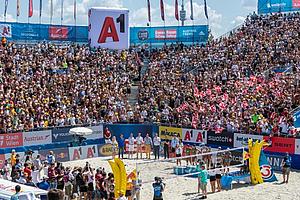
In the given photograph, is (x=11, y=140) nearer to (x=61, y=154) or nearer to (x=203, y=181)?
(x=61, y=154)

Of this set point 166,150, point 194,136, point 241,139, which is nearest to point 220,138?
point 241,139

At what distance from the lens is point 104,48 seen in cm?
4247

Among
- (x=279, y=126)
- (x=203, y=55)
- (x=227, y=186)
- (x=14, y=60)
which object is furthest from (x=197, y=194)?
(x=203, y=55)

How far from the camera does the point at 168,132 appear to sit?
30.3m

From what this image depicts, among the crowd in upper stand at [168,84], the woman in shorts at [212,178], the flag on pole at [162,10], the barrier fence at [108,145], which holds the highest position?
the flag on pole at [162,10]

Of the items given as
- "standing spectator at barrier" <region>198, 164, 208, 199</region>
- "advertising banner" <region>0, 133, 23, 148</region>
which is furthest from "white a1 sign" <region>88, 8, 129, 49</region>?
"standing spectator at barrier" <region>198, 164, 208, 199</region>

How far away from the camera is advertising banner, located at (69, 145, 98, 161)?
2706 cm

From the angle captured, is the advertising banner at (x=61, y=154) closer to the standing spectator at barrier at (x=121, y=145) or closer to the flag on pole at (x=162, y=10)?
the standing spectator at barrier at (x=121, y=145)

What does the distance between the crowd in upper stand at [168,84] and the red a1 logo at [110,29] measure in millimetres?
→ 1554

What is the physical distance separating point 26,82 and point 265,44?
16.1m

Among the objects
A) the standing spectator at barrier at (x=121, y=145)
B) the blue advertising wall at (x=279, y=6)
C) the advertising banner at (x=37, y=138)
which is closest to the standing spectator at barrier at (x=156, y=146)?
the standing spectator at barrier at (x=121, y=145)

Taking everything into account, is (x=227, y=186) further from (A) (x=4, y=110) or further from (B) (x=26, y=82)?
(B) (x=26, y=82)

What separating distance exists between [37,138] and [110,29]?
16293 mm

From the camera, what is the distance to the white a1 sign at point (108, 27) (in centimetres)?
4244
